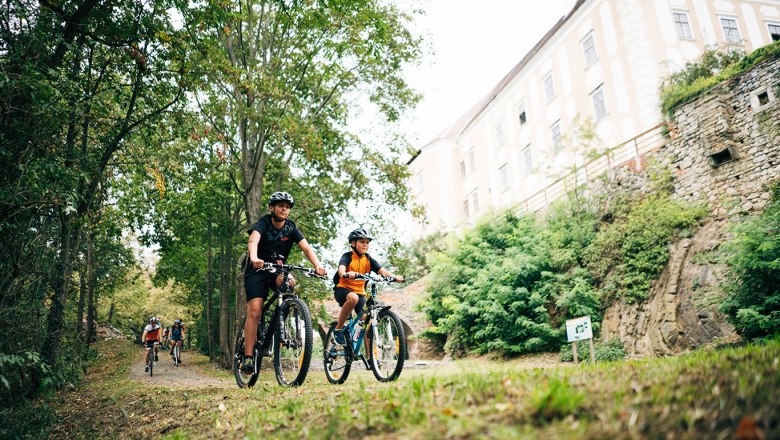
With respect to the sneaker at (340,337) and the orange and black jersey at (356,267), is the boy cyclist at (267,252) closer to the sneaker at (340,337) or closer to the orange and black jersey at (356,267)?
the orange and black jersey at (356,267)

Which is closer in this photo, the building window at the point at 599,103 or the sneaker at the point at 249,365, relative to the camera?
the sneaker at the point at 249,365

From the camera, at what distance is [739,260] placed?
10.8 meters

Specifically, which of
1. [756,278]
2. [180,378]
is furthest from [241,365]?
[756,278]

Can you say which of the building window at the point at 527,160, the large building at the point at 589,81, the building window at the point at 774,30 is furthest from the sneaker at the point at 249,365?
the building window at the point at 774,30

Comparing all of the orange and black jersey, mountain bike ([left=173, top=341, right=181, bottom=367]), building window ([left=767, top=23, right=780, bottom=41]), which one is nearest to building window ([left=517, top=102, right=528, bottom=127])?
building window ([left=767, top=23, right=780, bottom=41])

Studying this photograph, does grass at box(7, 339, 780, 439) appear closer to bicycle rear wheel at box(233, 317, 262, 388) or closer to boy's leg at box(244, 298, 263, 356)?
boy's leg at box(244, 298, 263, 356)

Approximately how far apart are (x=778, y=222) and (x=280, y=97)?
1285 centimetres

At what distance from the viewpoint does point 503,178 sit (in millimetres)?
31969

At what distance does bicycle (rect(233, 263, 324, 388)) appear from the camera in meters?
5.89

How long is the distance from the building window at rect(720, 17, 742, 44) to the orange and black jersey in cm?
2614

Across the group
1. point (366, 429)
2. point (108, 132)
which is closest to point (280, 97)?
point (108, 132)

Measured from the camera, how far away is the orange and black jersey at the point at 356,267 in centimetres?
664

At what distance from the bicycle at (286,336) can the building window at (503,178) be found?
27.0 meters

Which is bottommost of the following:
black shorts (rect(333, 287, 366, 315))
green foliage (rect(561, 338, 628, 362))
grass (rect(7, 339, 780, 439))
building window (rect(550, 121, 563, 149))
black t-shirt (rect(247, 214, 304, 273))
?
green foliage (rect(561, 338, 628, 362))
